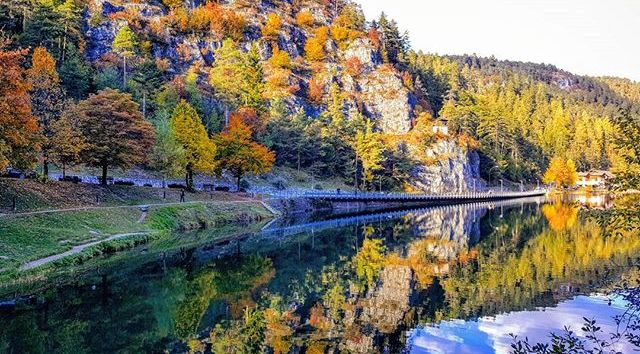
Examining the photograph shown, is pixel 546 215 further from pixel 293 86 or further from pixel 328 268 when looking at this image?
pixel 293 86

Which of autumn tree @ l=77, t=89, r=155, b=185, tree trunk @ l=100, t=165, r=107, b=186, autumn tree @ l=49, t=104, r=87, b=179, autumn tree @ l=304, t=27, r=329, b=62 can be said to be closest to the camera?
autumn tree @ l=49, t=104, r=87, b=179

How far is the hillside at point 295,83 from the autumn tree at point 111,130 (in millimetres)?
5507

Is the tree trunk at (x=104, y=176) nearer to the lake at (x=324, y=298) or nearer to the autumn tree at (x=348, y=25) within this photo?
the lake at (x=324, y=298)

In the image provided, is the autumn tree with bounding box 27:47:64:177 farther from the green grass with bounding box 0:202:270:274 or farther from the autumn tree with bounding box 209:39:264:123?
the autumn tree with bounding box 209:39:264:123

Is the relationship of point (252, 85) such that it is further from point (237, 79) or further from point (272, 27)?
point (272, 27)

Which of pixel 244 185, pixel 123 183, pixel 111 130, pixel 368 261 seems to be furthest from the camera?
pixel 244 185

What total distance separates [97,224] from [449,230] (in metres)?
38.4

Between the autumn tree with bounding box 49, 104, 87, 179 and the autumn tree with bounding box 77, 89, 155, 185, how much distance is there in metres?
0.67

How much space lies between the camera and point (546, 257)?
4141 cm

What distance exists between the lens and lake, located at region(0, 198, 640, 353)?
20.4m

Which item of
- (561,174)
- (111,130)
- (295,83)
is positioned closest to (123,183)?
(111,130)

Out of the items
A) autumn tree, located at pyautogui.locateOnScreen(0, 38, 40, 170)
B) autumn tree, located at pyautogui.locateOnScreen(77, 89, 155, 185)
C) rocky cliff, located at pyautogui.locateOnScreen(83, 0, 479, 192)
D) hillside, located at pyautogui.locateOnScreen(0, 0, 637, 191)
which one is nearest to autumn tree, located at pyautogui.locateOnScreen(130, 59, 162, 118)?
hillside, located at pyautogui.locateOnScreen(0, 0, 637, 191)

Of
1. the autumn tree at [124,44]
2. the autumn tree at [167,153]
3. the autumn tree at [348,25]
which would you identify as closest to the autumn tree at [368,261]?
the autumn tree at [167,153]

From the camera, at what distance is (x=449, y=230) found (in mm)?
62406
